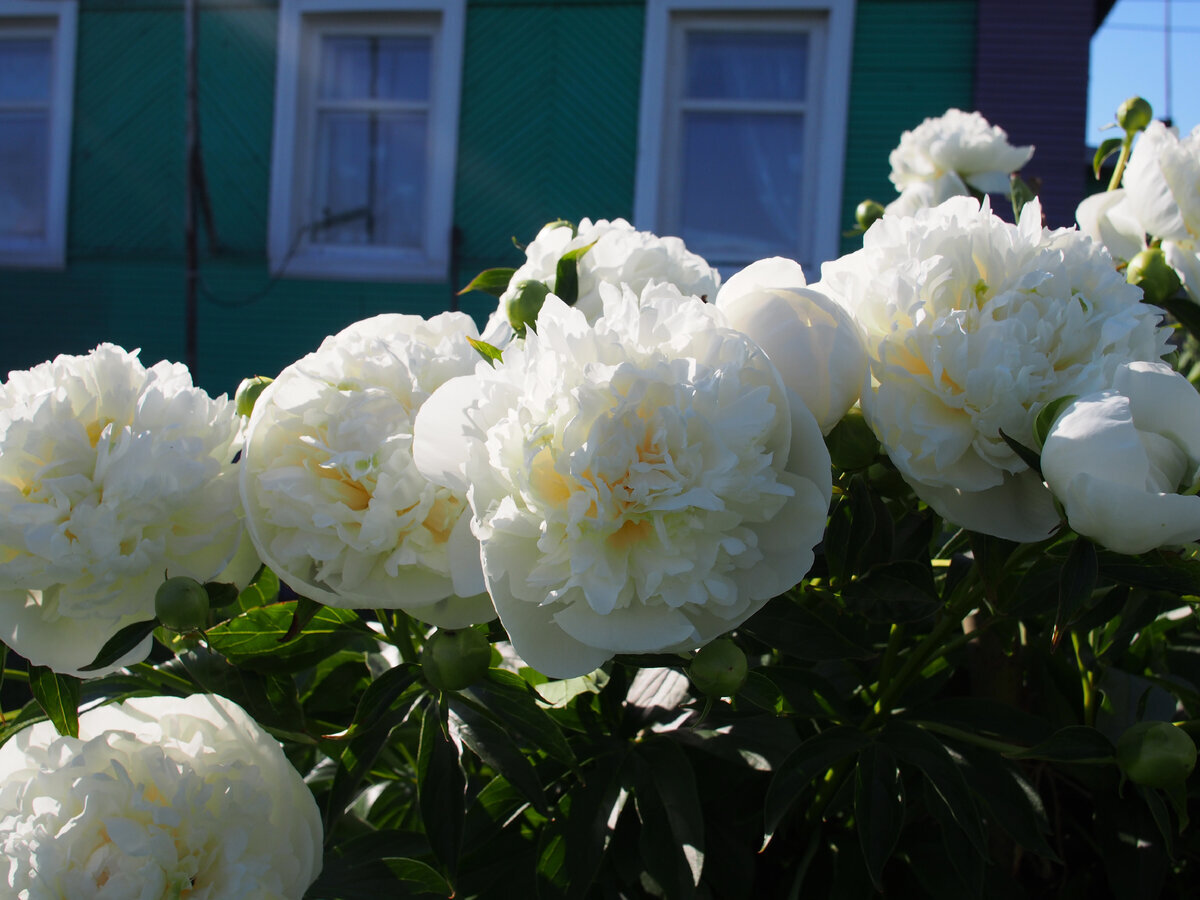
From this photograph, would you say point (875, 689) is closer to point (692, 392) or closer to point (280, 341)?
point (692, 392)

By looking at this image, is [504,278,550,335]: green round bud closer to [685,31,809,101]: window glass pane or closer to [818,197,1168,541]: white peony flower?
[818,197,1168,541]: white peony flower

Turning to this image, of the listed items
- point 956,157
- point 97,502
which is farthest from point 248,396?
point 956,157

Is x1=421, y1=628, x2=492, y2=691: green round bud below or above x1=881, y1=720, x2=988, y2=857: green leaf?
above

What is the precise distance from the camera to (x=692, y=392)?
16.1 inches

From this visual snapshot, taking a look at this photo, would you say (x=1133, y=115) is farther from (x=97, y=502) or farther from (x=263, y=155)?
(x=263, y=155)

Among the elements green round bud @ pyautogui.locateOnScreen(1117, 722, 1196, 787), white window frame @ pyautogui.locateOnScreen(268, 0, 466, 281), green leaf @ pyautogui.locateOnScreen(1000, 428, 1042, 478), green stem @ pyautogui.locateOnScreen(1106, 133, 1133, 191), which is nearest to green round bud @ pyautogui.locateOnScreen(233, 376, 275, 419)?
green leaf @ pyautogui.locateOnScreen(1000, 428, 1042, 478)

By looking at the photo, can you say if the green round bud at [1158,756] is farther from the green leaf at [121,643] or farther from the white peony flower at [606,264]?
the green leaf at [121,643]

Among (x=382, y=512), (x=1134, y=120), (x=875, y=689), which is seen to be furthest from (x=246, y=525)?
(x=1134, y=120)

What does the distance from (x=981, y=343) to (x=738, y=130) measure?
473cm

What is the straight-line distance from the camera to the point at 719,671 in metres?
0.44

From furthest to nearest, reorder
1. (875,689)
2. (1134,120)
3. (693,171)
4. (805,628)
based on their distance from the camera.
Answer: (693,171) < (1134,120) < (875,689) < (805,628)

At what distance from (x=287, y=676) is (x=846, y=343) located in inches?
16.1

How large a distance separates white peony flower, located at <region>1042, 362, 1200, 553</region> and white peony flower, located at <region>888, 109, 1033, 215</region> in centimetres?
68

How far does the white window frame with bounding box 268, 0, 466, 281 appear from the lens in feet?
15.8
